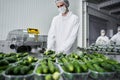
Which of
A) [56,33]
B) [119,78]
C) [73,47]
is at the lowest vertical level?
[119,78]

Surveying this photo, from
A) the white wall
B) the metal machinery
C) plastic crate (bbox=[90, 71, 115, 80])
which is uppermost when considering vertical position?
the white wall

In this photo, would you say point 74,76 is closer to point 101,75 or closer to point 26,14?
point 101,75

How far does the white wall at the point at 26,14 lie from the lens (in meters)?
6.66

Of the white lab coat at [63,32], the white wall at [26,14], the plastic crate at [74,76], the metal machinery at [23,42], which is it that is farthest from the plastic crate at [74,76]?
the white wall at [26,14]

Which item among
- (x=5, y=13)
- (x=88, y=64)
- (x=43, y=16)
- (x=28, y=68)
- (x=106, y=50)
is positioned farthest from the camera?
(x=43, y=16)

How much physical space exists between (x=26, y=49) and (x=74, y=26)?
10.0 ft

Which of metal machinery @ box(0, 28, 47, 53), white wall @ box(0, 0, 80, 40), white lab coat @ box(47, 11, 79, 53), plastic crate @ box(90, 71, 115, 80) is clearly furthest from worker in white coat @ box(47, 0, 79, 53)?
white wall @ box(0, 0, 80, 40)

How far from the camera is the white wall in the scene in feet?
21.8

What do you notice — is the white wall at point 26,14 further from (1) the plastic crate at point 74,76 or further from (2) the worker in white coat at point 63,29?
(1) the plastic crate at point 74,76

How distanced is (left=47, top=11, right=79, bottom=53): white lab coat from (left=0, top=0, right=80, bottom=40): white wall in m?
4.37

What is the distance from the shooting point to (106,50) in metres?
4.21

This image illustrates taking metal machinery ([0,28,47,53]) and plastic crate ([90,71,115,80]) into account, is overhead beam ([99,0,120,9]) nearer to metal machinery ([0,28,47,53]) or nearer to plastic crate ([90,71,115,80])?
metal machinery ([0,28,47,53])

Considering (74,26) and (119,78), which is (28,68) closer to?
(119,78)

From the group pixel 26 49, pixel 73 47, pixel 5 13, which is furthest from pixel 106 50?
pixel 5 13
